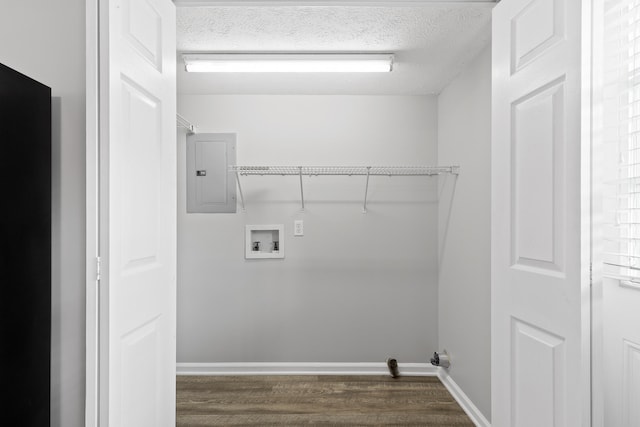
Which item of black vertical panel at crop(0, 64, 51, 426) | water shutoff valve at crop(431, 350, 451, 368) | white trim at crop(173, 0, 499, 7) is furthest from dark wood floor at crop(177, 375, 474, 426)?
white trim at crop(173, 0, 499, 7)

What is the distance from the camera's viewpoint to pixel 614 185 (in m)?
1.33

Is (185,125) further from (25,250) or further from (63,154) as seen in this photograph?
(25,250)

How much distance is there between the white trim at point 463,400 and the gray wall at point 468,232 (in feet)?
0.13

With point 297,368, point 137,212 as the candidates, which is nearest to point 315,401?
point 297,368

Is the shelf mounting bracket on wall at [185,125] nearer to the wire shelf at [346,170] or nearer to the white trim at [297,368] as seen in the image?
the wire shelf at [346,170]

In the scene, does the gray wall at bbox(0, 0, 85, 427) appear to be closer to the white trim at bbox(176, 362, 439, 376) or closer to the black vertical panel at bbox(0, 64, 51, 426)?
the black vertical panel at bbox(0, 64, 51, 426)

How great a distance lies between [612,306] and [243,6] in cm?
187

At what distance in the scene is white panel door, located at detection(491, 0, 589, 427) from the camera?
4.37ft

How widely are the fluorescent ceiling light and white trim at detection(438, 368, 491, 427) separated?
2223 millimetres

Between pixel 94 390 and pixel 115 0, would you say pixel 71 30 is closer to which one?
pixel 115 0

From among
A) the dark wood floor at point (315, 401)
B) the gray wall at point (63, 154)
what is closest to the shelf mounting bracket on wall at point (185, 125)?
the gray wall at point (63, 154)

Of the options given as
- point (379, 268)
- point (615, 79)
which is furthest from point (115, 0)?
point (379, 268)

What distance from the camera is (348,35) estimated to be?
2.51 metres

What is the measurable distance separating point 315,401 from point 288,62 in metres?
2.29
